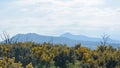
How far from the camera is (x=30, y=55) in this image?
60656mm

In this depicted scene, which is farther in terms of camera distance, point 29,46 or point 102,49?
point 29,46

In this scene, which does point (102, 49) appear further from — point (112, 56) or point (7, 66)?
point (7, 66)

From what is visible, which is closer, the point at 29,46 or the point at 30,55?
the point at 30,55

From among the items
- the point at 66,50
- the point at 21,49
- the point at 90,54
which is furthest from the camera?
the point at 21,49

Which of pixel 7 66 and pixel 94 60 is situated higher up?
pixel 7 66

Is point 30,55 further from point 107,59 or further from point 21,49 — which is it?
point 107,59

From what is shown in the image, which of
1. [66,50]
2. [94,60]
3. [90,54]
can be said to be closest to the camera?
[94,60]

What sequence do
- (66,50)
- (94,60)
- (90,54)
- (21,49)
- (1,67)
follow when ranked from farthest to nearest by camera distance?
(21,49)
(66,50)
(90,54)
(94,60)
(1,67)

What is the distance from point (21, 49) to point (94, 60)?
57.4ft

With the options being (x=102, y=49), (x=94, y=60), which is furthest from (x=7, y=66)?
(x=102, y=49)

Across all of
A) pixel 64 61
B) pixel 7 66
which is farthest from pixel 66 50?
pixel 7 66

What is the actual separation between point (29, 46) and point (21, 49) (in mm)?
2581

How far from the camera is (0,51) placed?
6719cm

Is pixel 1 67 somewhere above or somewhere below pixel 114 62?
above
